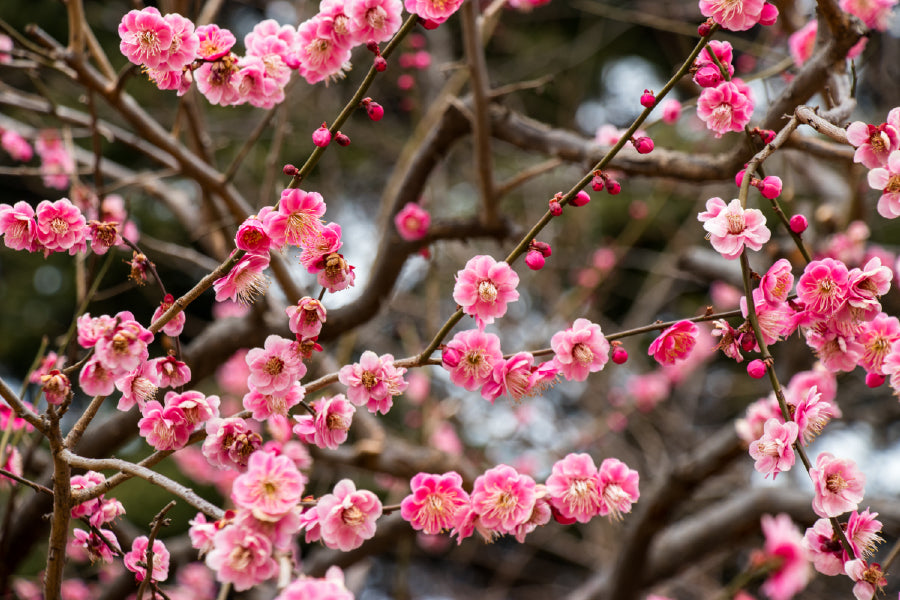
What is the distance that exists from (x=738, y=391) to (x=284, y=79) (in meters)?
4.46

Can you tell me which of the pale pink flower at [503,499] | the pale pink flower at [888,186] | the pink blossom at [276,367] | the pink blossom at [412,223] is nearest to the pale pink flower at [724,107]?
the pale pink flower at [888,186]

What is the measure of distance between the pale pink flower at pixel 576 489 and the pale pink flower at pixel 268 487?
47 cm

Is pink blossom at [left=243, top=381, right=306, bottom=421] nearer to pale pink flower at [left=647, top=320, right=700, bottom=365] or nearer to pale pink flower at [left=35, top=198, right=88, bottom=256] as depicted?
pale pink flower at [left=35, top=198, right=88, bottom=256]

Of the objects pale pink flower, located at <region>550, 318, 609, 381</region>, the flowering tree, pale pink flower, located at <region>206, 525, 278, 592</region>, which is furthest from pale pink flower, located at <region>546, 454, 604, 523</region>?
pale pink flower, located at <region>206, 525, 278, 592</region>

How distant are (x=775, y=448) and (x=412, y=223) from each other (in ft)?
4.48

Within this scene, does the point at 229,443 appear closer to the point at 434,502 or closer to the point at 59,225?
the point at 434,502

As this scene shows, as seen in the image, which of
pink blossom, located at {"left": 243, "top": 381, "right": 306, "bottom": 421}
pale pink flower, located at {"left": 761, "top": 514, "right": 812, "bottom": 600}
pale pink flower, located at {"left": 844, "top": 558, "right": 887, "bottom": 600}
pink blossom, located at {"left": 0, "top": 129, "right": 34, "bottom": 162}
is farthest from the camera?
pink blossom, located at {"left": 0, "top": 129, "right": 34, "bottom": 162}

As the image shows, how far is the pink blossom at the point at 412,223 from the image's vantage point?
7.16 ft

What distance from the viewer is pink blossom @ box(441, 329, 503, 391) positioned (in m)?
1.13

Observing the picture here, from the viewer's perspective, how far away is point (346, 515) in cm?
105

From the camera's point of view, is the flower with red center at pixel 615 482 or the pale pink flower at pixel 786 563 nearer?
the flower with red center at pixel 615 482

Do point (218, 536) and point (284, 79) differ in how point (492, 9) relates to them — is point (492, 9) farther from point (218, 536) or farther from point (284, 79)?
point (218, 536)

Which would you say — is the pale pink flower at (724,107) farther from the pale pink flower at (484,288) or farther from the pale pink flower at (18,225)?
the pale pink flower at (18,225)

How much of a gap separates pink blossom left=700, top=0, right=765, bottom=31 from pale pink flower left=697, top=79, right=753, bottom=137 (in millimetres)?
102
